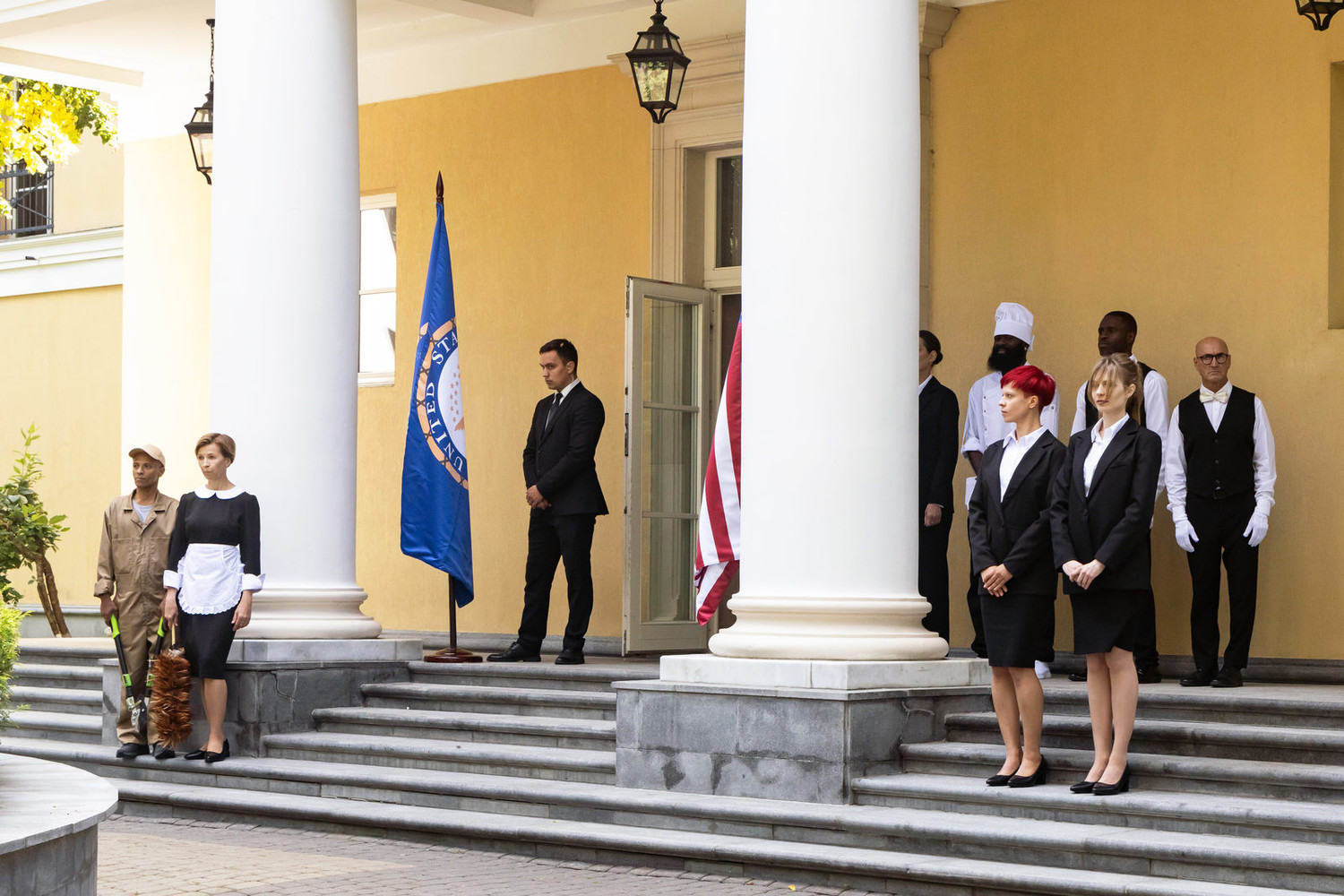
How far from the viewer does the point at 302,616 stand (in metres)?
10.3

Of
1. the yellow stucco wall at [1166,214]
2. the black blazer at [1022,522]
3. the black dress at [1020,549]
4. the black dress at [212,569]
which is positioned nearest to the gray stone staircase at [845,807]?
the black dress at [1020,549]

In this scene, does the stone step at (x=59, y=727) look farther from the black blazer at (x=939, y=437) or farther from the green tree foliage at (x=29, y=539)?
the black blazer at (x=939, y=437)

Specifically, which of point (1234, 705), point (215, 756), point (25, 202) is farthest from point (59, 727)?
point (25, 202)

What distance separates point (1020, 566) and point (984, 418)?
2937mm

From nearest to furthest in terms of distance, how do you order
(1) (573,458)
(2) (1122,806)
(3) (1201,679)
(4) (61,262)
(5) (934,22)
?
(2) (1122,806) < (3) (1201,679) < (1) (573,458) < (5) (934,22) < (4) (61,262)

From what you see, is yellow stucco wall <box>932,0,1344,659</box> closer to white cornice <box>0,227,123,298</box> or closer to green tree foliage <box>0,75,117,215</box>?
green tree foliage <box>0,75,117,215</box>

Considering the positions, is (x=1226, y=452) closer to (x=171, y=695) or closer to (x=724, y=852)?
(x=724, y=852)

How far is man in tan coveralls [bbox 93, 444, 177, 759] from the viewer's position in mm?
10000

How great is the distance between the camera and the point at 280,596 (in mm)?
10273

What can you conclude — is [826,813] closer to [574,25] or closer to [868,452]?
[868,452]

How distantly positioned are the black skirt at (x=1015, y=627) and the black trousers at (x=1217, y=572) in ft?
7.13

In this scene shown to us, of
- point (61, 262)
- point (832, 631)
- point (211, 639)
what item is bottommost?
point (211, 639)

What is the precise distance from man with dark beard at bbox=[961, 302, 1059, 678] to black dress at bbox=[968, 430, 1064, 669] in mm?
2284

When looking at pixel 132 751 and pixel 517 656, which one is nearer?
pixel 132 751
